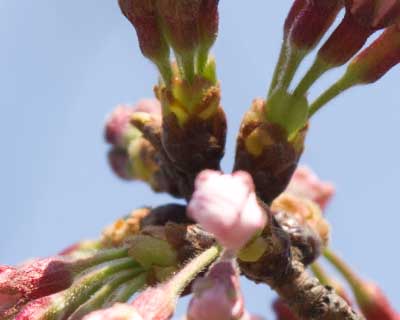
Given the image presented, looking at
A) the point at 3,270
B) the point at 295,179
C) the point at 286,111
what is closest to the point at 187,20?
the point at 286,111

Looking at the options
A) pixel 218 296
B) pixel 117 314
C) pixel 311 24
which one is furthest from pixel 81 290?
pixel 311 24

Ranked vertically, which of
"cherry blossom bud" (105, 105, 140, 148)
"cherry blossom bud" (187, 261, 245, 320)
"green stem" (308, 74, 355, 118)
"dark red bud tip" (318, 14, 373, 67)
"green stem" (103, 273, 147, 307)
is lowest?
"cherry blossom bud" (187, 261, 245, 320)

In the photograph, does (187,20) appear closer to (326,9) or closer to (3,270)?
(326,9)

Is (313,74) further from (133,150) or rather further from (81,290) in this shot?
(133,150)

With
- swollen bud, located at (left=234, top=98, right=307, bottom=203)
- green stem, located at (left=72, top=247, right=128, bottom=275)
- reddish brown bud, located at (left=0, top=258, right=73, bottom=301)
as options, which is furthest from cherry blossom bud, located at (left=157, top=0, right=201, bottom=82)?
reddish brown bud, located at (left=0, top=258, right=73, bottom=301)

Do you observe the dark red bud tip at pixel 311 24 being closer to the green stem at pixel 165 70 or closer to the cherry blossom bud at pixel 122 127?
the green stem at pixel 165 70

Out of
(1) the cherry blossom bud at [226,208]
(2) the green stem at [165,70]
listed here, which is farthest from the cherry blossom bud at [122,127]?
(1) the cherry blossom bud at [226,208]

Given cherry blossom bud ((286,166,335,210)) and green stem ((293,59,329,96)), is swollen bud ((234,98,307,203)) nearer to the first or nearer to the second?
green stem ((293,59,329,96))
